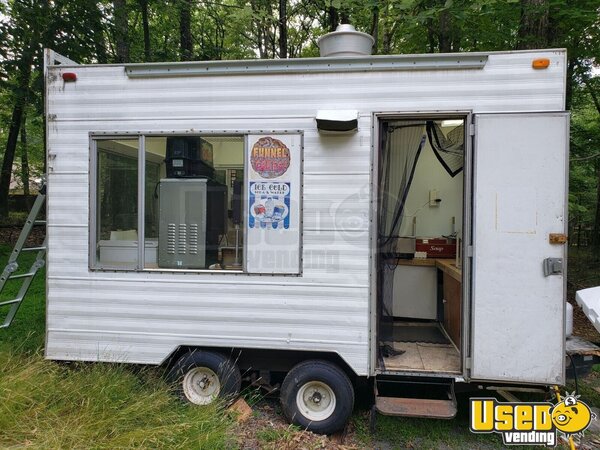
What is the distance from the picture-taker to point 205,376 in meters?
3.43

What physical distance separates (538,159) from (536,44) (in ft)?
10.1

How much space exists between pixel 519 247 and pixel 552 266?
253mm

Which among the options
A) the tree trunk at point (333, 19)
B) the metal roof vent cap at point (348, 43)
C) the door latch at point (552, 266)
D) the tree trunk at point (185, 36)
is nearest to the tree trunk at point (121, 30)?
the tree trunk at point (185, 36)

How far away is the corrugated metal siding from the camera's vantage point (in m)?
3.13

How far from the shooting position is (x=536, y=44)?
5129mm

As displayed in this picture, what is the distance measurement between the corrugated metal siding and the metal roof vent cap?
388mm

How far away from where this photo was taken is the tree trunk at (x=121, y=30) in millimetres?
7152

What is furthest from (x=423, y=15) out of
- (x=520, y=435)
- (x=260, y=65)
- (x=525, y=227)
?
(x=520, y=435)

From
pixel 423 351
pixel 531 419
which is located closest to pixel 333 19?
pixel 423 351

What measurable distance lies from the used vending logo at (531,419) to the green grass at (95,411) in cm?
187

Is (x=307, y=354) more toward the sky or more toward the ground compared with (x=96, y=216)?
more toward the ground

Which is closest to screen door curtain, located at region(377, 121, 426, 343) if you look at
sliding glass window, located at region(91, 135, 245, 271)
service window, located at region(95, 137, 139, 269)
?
sliding glass window, located at region(91, 135, 245, 271)

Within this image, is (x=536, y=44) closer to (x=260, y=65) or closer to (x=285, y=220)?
(x=260, y=65)

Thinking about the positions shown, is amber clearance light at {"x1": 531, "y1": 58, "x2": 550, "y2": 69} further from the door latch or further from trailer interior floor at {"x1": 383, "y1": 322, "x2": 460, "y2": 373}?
trailer interior floor at {"x1": 383, "y1": 322, "x2": 460, "y2": 373}
